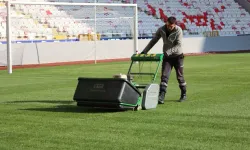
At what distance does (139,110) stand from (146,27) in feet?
102

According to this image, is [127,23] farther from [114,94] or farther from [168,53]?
[114,94]

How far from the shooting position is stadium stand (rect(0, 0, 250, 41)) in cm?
3200

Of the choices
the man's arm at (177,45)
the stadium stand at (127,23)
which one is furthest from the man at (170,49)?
the stadium stand at (127,23)

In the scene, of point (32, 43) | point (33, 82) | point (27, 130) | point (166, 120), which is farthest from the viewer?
point (32, 43)

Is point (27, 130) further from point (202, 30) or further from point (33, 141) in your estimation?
point (202, 30)

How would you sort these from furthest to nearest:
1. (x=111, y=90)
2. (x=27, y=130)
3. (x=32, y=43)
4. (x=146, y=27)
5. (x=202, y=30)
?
(x=202, y=30) → (x=146, y=27) → (x=32, y=43) → (x=111, y=90) → (x=27, y=130)

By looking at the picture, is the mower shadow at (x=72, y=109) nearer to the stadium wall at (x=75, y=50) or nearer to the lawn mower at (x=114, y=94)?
the lawn mower at (x=114, y=94)

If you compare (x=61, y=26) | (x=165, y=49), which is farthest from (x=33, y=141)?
(x=61, y=26)

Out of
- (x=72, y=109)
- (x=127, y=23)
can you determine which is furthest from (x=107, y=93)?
(x=127, y=23)

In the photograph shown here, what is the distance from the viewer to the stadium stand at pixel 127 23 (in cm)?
3200

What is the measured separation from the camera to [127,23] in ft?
121

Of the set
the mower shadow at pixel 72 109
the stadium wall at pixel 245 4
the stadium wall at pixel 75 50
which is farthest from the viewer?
the stadium wall at pixel 245 4

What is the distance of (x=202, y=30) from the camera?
47.8 m

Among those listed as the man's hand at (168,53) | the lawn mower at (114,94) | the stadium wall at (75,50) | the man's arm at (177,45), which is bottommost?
the stadium wall at (75,50)
